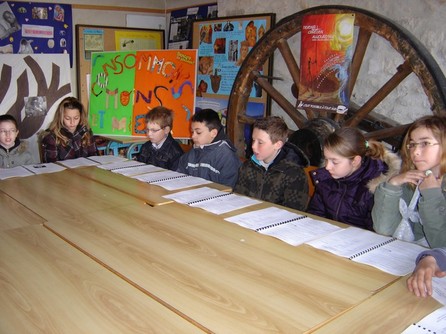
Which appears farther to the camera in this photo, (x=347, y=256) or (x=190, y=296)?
(x=347, y=256)

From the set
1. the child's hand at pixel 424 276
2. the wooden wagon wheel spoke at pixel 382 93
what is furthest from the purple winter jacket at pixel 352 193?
the wooden wagon wheel spoke at pixel 382 93

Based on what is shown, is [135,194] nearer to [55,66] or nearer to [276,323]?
[276,323]

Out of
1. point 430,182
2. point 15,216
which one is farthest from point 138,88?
point 430,182

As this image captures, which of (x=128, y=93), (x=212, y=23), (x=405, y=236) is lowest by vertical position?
(x=405, y=236)

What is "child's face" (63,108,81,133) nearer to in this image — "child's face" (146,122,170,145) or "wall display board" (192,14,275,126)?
"child's face" (146,122,170,145)

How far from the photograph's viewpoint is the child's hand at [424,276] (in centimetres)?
115

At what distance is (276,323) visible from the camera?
1026mm

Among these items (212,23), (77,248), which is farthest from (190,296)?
(212,23)

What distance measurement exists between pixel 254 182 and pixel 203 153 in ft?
1.83

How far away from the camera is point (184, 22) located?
473cm

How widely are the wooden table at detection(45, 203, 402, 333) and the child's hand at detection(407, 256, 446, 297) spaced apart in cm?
7

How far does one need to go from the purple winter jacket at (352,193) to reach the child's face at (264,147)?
13.6 inches

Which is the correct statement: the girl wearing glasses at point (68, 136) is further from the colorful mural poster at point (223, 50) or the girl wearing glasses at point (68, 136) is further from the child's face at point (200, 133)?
the colorful mural poster at point (223, 50)

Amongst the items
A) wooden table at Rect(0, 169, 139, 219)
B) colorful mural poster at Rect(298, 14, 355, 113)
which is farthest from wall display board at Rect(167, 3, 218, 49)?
wooden table at Rect(0, 169, 139, 219)
